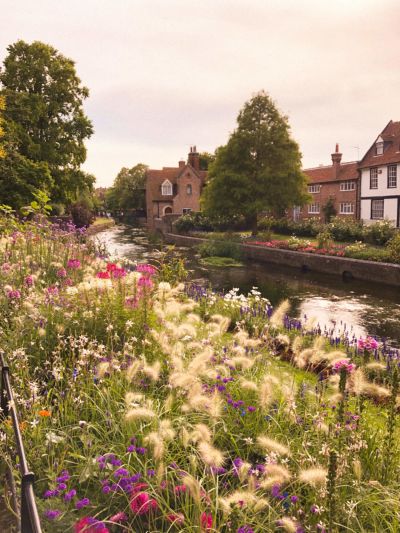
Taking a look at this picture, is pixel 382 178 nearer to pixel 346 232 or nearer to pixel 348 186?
pixel 348 186

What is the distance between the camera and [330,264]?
24.0 m

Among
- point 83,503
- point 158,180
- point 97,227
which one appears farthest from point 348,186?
point 83,503

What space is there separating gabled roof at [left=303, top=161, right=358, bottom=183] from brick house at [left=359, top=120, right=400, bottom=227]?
5.77ft

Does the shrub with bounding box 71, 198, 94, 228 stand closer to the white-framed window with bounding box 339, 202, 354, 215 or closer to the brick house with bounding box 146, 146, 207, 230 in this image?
the brick house with bounding box 146, 146, 207, 230

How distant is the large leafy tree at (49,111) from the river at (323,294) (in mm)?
11719

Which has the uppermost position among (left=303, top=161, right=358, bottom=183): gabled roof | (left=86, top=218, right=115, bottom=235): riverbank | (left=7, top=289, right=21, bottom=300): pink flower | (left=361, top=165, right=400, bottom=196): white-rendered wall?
(left=303, top=161, right=358, bottom=183): gabled roof

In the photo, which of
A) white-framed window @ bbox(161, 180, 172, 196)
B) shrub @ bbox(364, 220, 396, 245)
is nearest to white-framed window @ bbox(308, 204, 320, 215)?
shrub @ bbox(364, 220, 396, 245)

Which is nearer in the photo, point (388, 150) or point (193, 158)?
point (388, 150)

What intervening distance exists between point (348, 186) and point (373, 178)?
4.04m

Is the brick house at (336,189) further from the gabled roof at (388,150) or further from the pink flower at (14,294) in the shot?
the pink flower at (14,294)

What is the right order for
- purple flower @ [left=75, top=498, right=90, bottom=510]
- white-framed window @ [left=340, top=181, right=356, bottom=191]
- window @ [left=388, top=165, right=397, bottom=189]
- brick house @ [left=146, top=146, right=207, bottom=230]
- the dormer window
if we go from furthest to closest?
brick house @ [left=146, top=146, right=207, bottom=230]
white-framed window @ [left=340, top=181, right=356, bottom=191]
the dormer window
window @ [left=388, top=165, right=397, bottom=189]
purple flower @ [left=75, top=498, right=90, bottom=510]

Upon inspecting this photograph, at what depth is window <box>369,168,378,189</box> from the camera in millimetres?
41162

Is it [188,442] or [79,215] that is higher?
[79,215]

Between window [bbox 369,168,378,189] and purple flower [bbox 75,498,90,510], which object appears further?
window [bbox 369,168,378,189]
